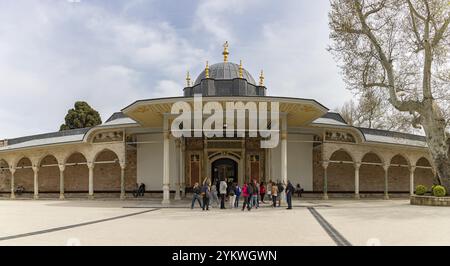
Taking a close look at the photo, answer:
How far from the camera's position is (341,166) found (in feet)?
78.0

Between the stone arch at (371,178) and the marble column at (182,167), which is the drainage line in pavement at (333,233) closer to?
the marble column at (182,167)

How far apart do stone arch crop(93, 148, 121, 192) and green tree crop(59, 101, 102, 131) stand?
18474 millimetres

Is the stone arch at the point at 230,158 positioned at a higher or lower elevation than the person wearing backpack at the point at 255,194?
higher

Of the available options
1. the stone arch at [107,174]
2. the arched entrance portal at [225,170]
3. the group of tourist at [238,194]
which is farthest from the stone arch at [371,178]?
the stone arch at [107,174]

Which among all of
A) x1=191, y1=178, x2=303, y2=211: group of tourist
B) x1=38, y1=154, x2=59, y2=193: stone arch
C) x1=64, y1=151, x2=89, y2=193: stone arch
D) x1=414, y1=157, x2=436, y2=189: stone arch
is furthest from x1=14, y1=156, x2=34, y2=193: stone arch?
x1=414, y1=157, x2=436, y2=189: stone arch

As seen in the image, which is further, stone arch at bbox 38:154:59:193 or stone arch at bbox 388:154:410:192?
stone arch at bbox 38:154:59:193

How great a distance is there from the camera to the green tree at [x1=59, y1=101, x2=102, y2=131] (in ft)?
136

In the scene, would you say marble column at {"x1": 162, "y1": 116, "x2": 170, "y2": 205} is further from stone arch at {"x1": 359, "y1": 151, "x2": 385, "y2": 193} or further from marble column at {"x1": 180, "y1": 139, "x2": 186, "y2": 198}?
stone arch at {"x1": 359, "y1": 151, "x2": 385, "y2": 193}

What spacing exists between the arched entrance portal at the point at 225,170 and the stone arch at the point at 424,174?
40.0 ft

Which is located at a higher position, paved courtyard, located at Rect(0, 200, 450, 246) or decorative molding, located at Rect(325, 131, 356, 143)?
decorative molding, located at Rect(325, 131, 356, 143)

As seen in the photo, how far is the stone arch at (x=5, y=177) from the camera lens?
Result: 27219 mm

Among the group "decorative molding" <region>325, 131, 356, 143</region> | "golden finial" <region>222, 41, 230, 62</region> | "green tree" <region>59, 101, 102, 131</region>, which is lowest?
"decorative molding" <region>325, 131, 356, 143</region>

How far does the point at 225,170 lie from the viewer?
73.2 feet
